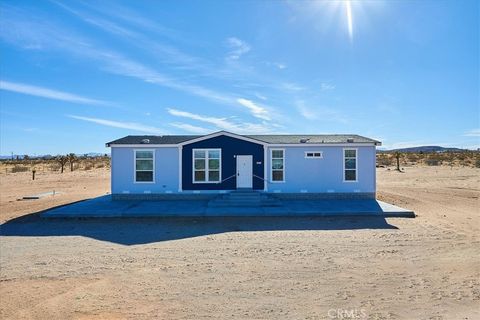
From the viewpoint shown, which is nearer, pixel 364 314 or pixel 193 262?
pixel 364 314

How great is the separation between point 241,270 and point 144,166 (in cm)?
1229

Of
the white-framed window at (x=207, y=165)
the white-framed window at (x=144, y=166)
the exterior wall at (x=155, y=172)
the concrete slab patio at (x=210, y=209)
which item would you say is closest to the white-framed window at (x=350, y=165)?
the concrete slab patio at (x=210, y=209)

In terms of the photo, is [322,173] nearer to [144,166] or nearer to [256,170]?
[256,170]

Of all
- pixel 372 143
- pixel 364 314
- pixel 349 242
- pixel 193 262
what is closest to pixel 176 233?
pixel 193 262

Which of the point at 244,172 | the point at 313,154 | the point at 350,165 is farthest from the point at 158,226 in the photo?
the point at 350,165

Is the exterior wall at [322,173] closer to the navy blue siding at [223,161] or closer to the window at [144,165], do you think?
the navy blue siding at [223,161]

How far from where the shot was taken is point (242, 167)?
18.7m

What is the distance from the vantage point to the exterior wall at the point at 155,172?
1856cm

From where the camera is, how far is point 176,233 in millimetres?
11578

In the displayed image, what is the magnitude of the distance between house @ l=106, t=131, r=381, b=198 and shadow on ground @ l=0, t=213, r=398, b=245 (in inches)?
178

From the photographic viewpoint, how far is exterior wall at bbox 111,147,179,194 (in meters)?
18.6

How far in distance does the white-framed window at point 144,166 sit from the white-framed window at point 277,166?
630cm

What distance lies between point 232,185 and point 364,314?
13.4 metres

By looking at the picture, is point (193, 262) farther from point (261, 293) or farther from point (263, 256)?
point (261, 293)
